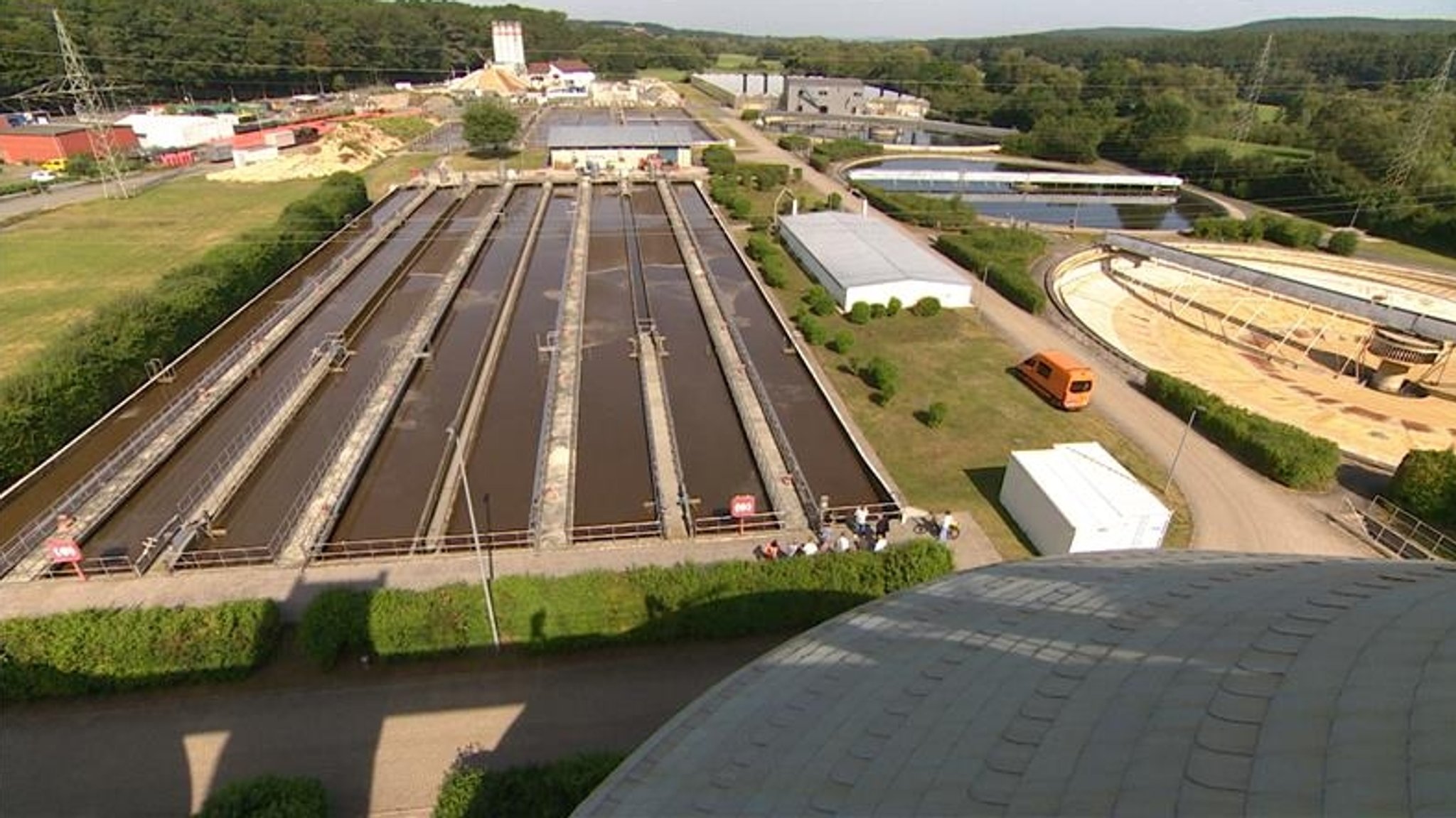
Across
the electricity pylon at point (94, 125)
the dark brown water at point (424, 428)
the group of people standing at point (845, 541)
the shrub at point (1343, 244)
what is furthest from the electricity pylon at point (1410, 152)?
the electricity pylon at point (94, 125)

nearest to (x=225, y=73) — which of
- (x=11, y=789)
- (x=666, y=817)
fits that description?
(x=11, y=789)

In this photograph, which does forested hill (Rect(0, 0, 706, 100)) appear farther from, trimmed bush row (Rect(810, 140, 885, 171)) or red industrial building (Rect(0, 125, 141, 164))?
trimmed bush row (Rect(810, 140, 885, 171))

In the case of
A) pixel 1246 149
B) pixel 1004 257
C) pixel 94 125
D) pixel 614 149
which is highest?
pixel 94 125

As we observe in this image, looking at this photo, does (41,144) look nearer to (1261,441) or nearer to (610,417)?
(610,417)

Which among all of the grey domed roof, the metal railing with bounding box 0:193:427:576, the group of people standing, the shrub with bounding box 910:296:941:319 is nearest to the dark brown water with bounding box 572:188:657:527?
the group of people standing

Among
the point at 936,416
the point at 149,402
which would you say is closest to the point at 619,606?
the point at 936,416

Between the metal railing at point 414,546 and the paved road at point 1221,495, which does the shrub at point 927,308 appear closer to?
the paved road at point 1221,495

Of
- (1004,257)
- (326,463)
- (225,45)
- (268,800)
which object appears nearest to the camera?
(268,800)
